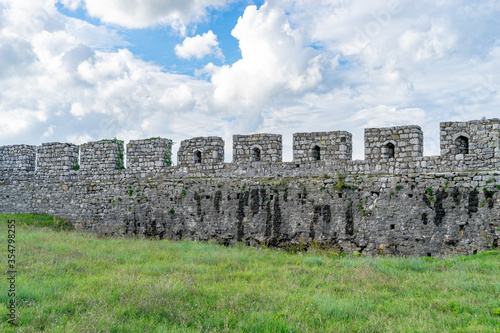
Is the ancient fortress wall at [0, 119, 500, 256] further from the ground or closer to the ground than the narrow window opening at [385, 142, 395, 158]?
closer to the ground

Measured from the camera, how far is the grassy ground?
5.68 meters

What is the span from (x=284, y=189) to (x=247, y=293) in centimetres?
701

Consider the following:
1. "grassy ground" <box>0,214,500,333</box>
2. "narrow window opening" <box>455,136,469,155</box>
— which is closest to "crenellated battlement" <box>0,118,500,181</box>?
"narrow window opening" <box>455,136,469,155</box>

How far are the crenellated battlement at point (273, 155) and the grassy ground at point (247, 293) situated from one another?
322cm

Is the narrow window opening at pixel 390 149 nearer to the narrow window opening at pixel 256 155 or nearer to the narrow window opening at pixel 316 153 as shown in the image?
the narrow window opening at pixel 316 153

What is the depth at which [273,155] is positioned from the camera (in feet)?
47.5

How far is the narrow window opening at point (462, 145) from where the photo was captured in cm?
1199

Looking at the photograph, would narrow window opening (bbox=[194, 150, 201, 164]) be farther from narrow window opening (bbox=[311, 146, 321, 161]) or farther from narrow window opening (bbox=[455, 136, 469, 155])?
narrow window opening (bbox=[455, 136, 469, 155])

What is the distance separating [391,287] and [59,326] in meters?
5.54

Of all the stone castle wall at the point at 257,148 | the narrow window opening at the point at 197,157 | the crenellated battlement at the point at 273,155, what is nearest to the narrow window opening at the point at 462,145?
the crenellated battlement at the point at 273,155

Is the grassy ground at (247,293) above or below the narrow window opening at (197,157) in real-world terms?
below

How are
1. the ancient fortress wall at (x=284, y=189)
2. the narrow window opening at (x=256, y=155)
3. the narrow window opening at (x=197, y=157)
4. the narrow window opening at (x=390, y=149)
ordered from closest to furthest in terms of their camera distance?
the ancient fortress wall at (x=284, y=189)
the narrow window opening at (x=390, y=149)
the narrow window opening at (x=256, y=155)
the narrow window opening at (x=197, y=157)

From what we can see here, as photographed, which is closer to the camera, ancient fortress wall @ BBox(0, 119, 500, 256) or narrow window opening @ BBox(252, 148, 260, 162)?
ancient fortress wall @ BBox(0, 119, 500, 256)

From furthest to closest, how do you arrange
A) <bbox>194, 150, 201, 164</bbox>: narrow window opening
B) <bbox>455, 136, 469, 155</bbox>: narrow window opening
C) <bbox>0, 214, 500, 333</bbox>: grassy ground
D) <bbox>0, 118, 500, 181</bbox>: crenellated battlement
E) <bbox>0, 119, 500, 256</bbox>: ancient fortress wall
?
<bbox>194, 150, 201, 164</bbox>: narrow window opening
<bbox>455, 136, 469, 155</bbox>: narrow window opening
<bbox>0, 118, 500, 181</bbox>: crenellated battlement
<bbox>0, 119, 500, 256</bbox>: ancient fortress wall
<bbox>0, 214, 500, 333</bbox>: grassy ground
